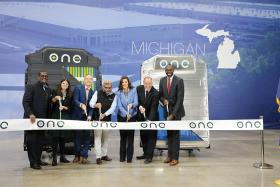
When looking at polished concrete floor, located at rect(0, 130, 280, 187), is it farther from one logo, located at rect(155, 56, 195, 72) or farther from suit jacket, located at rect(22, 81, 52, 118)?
one logo, located at rect(155, 56, 195, 72)

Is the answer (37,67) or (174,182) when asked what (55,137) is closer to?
(37,67)

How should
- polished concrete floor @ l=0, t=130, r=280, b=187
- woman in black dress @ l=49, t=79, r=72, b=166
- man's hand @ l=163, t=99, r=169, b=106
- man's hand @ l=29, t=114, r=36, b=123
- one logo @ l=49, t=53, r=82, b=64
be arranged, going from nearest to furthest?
polished concrete floor @ l=0, t=130, r=280, b=187, man's hand @ l=29, t=114, r=36, b=123, woman in black dress @ l=49, t=79, r=72, b=166, man's hand @ l=163, t=99, r=169, b=106, one logo @ l=49, t=53, r=82, b=64

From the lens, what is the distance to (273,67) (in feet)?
38.5

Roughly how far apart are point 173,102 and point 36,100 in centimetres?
207

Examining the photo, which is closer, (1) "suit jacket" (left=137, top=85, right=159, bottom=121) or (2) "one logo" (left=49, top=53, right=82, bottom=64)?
(1) "suit jacket" (left=137, top=85, right=159, bottom=121)

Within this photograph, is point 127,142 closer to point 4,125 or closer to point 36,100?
point 36,100

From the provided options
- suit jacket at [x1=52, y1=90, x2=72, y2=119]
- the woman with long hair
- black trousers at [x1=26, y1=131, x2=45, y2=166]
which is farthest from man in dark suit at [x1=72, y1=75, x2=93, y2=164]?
black trousers at [x1=26, y1=131, x2=45, y2=166]

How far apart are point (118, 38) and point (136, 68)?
3.52 ft

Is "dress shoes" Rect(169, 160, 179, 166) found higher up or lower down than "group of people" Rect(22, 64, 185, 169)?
lower down

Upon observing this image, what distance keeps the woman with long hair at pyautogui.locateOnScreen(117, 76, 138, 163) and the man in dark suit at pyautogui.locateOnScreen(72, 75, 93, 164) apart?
48 cm

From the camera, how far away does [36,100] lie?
5352mm

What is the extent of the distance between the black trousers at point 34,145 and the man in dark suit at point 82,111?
0.61 metres

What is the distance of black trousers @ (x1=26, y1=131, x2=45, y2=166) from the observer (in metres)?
5.30

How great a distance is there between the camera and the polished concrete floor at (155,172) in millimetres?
4566
